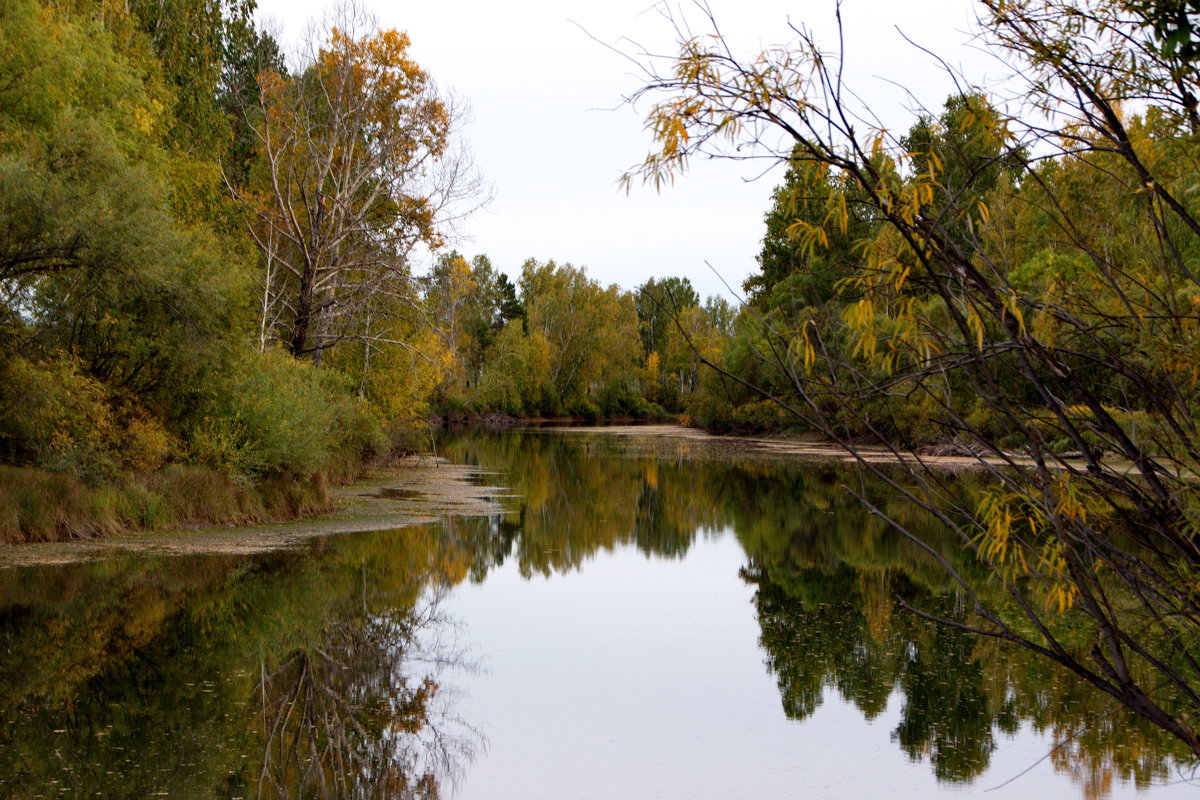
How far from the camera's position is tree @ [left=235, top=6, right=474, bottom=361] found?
2258 centimetres

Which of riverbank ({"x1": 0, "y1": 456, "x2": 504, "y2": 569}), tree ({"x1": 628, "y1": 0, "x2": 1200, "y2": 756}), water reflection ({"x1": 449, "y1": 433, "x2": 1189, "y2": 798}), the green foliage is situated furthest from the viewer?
the green foliage

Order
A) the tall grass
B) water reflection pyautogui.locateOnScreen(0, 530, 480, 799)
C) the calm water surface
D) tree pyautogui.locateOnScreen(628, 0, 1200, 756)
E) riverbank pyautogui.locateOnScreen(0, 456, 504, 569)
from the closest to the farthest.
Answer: tree pyautogui.locateOnScreen(628, 0, 1200, 756)
water reflection pyautogui.locateOnScreen(0, 530, 480, 799)
the calm water surface
riverbank pyautogui.locateOnScreen(0, 456, 504, 569)
the tall grass

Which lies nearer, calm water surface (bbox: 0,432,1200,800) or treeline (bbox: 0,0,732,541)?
calm water surface (bbox: 0,432,1200,800)

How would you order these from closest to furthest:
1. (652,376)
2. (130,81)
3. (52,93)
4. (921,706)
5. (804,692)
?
(921,706) < (804,692) < (52,93) < (130,81) < (652,376)

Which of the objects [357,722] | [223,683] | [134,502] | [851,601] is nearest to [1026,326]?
[357,722]

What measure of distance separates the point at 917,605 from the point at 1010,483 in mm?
10451

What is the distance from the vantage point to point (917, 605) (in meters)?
13.7

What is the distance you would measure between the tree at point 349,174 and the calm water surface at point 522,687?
765cm

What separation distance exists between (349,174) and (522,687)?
16667mm

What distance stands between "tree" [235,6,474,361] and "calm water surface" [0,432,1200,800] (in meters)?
7.65

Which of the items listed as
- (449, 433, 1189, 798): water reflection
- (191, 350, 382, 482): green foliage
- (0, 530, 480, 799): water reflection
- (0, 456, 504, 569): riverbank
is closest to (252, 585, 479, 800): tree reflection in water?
(0, 530, 480, 799): water reflection

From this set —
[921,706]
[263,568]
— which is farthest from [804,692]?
[263,568]

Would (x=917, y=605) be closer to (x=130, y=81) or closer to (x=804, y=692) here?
(x=804, y=692)

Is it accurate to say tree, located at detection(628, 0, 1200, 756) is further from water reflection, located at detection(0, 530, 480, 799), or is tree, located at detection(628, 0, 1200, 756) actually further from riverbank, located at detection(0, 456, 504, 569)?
riverbank, located at detection(0, 456, 504, 569)
